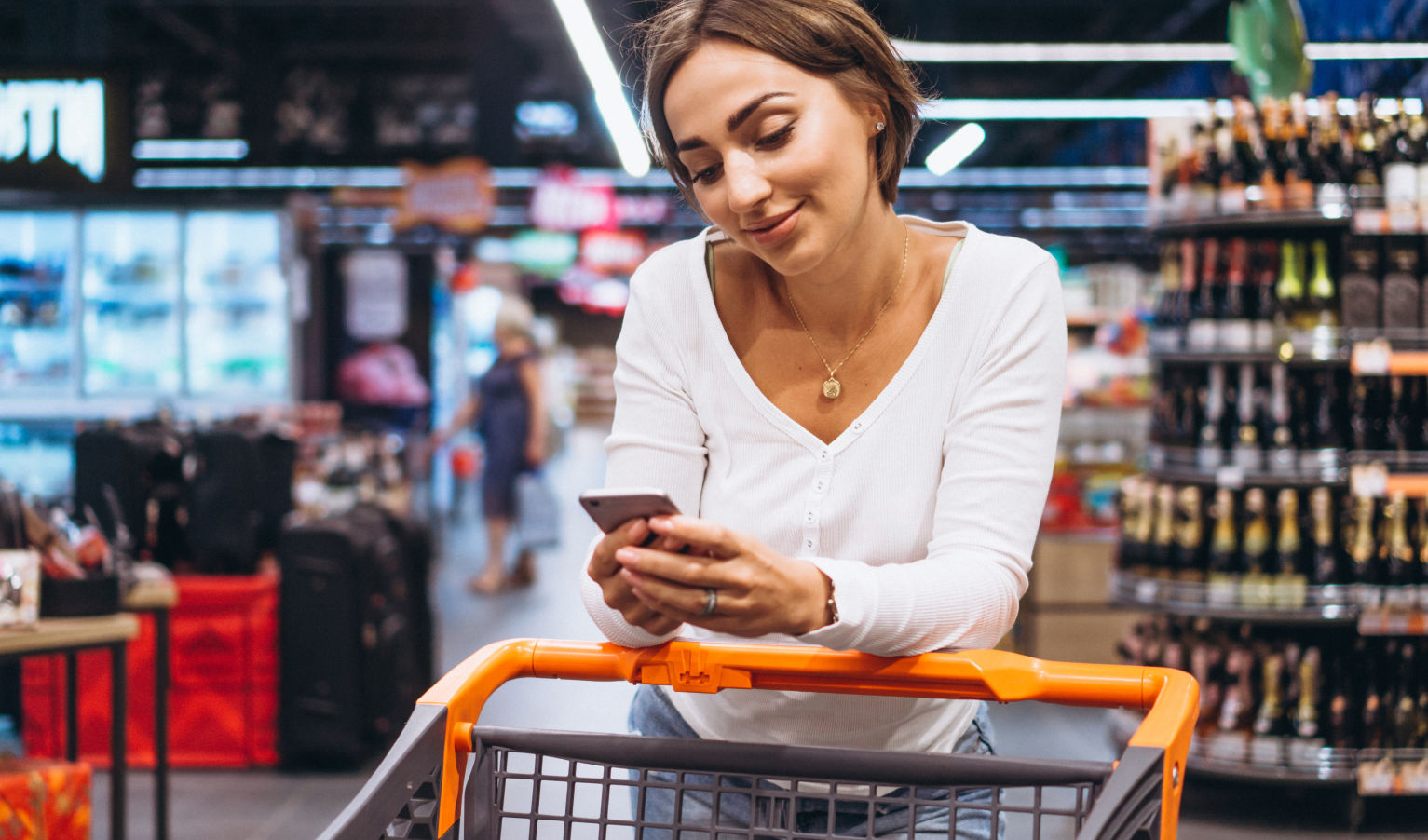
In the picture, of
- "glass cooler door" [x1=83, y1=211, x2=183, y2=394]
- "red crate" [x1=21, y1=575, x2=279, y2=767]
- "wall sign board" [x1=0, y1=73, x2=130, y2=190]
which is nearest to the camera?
"red crate" [x1=21, y1=575, x2=279, y2=767]

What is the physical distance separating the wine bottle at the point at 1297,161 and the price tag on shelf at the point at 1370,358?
1.63 ft

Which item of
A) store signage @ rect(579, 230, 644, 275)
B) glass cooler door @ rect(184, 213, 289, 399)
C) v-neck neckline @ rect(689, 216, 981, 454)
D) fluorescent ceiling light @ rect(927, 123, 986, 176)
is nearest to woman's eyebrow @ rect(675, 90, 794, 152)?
v-neck neckline @ rect(689, 216, 981, 454)

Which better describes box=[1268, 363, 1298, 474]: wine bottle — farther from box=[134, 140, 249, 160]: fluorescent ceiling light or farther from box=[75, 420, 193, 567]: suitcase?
box=[134, 140, 249, 160]: fluorescent ceiling light

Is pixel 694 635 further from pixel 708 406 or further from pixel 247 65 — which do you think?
pixel 247 65

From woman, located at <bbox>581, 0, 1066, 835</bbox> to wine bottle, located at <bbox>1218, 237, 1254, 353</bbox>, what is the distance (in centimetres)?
299

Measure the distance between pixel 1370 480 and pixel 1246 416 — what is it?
1.36 feet

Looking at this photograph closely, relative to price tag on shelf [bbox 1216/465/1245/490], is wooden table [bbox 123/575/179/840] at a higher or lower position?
lower

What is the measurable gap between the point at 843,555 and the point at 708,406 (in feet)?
0.68

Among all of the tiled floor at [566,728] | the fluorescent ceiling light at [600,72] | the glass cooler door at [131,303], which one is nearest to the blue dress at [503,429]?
the tiled floor at [566,728]

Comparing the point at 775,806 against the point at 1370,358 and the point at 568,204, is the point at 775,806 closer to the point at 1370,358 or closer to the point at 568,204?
the point at 1370,358

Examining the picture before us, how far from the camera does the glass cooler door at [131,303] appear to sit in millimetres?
7875

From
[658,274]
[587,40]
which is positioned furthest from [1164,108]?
[658,274]

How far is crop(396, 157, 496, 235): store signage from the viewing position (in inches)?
391

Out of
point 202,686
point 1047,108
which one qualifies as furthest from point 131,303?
point 1047,108
